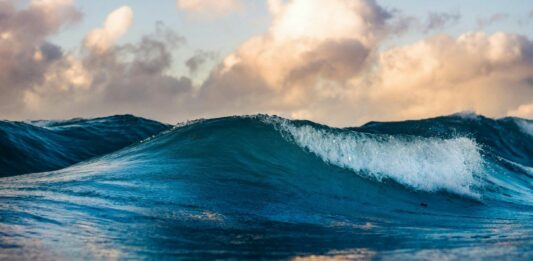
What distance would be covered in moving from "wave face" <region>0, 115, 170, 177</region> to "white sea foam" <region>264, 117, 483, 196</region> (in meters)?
7.86

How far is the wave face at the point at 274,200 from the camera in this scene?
5.69 meters

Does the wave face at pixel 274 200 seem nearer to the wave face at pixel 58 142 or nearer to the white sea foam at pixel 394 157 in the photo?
the white sea foam at pixel 394 157

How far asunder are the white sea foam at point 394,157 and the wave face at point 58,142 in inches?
309

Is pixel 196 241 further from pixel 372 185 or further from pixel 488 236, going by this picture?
pixel 372 185

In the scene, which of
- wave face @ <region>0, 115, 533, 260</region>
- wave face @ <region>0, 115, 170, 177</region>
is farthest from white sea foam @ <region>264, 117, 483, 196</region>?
wave face @ <region>0, 115, 170, 177</region>

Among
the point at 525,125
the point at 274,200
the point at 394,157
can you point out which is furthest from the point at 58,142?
the point at 525,125

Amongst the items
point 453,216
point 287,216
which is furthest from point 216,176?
point 453,216

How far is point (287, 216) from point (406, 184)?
590 centimetres

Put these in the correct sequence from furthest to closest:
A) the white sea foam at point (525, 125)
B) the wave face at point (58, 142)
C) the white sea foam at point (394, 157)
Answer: the white sea foam at point (525, 125)
the wave face at point (58, 142)
the white sea foam at point (394, 157)

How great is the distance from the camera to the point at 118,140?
960 inches

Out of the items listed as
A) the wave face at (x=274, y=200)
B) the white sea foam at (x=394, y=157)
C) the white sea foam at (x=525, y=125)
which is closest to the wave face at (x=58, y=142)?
the wave face at (x=274, y=200)

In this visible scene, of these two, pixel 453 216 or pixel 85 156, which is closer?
pixel 453 216

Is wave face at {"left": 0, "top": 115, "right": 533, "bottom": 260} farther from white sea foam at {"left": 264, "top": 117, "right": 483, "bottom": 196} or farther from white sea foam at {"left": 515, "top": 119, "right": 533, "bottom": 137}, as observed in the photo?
white sea foam at {"left": 515, "top": 119, "right": 533, "bottom": 137}

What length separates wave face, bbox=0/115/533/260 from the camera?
5688mm
